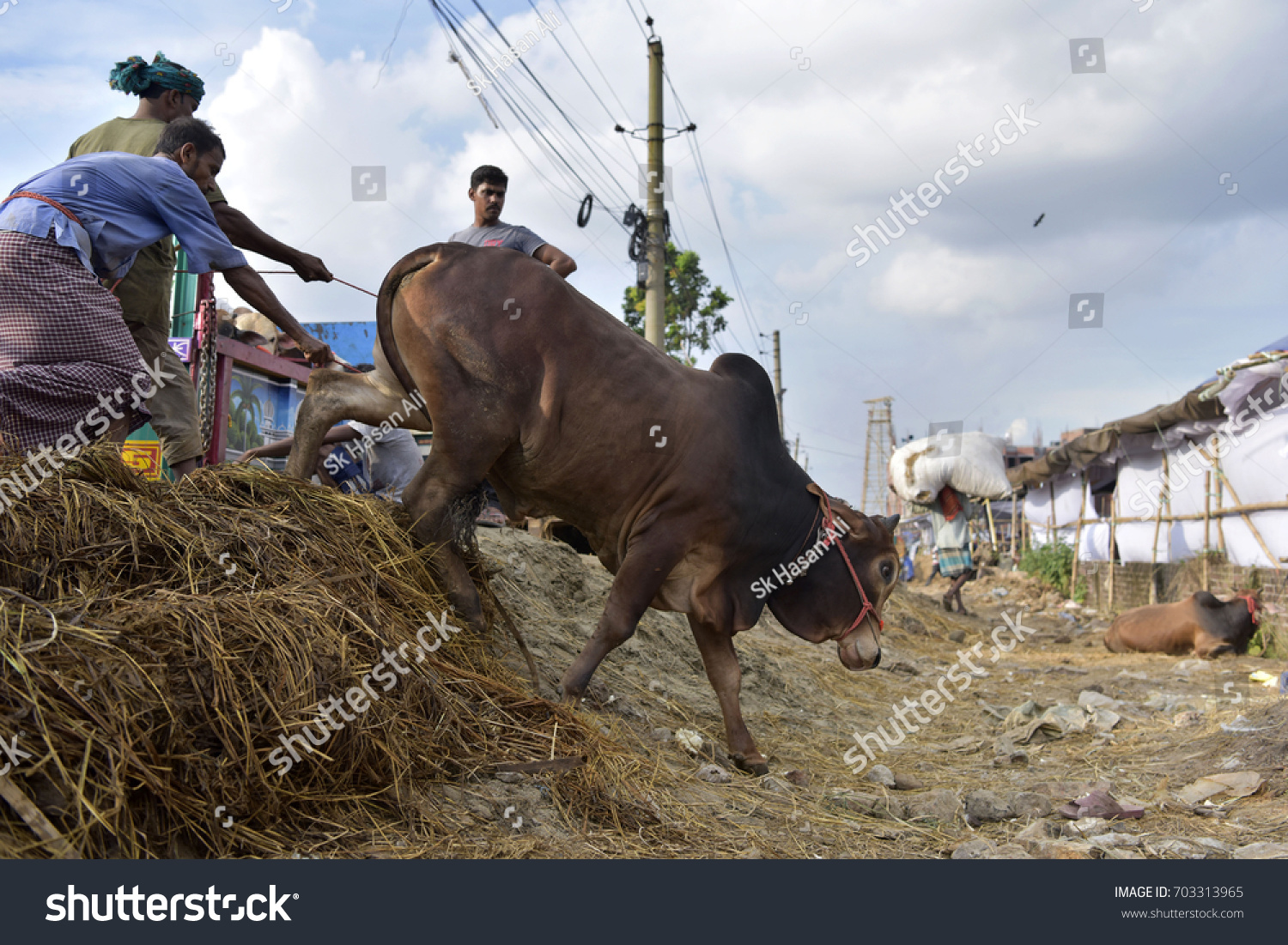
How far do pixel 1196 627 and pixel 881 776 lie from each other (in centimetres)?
675

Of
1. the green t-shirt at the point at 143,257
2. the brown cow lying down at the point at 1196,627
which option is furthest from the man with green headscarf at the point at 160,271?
the brown cow lying down at the point at 1196,627

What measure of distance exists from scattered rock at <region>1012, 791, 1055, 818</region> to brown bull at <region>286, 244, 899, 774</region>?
1.03m

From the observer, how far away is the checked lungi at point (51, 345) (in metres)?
3.05

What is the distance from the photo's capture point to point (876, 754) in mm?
5047

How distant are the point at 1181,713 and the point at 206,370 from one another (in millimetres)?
6229

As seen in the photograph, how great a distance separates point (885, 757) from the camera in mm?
4969

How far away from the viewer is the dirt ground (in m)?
3.04

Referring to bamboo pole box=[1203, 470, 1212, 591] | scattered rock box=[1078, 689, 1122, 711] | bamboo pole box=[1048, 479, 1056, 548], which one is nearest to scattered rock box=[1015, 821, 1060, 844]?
Result: scattered rock box=[1078, 689, 1122, 711]

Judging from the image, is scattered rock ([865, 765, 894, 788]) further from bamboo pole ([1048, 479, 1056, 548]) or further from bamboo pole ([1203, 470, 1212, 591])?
bamboo pole ([1048, 479, 1056, 548])

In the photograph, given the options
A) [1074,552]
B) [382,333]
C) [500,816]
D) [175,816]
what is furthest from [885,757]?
[1074,552]

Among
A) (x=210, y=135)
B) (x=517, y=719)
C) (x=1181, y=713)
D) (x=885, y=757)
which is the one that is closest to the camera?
(x=517, y=719)

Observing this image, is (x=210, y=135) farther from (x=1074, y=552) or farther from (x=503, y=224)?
(x=1074, y=552)

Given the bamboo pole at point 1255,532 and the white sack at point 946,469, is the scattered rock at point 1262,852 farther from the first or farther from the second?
the white sack at point 946,469

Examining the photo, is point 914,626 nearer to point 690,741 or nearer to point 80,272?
point 690,741
